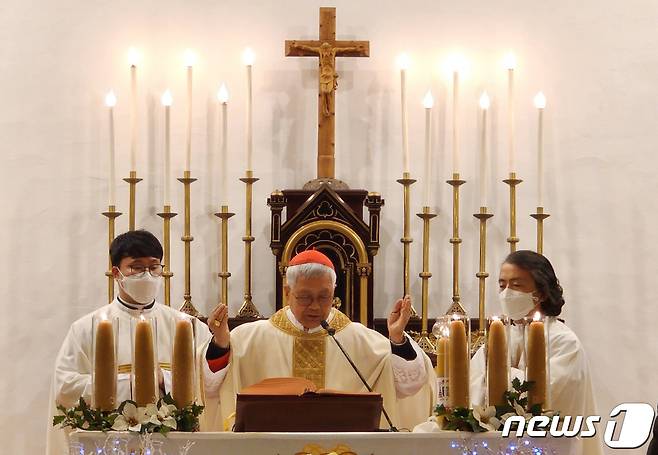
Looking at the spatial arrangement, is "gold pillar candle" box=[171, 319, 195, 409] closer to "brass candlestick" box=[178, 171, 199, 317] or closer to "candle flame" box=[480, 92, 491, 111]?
"brass candlestick" box=[178, 171, 199, 317]

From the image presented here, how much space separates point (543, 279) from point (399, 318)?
0.88 m

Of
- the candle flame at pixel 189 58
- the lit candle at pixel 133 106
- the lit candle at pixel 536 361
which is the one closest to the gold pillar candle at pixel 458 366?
the lit candle at pixel 536 361

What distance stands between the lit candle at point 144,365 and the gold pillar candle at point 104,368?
0.08m

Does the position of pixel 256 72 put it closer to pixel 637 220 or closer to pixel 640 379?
pixel 637 220

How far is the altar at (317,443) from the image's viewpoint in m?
3.99

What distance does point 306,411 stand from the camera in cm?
412

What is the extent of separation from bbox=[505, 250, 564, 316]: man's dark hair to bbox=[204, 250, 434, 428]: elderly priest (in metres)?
0.63

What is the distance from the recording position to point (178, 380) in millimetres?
4160

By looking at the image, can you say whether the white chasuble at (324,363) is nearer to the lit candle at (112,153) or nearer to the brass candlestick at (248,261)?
the brass candlestick at (248,261)

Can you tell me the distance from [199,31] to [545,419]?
3.98 m

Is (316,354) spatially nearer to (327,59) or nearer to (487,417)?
(487,417)

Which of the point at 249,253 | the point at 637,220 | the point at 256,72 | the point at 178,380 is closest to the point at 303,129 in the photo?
the point at 256,72

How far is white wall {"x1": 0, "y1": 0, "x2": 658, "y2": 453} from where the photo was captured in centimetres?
707

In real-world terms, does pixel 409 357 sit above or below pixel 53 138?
below
